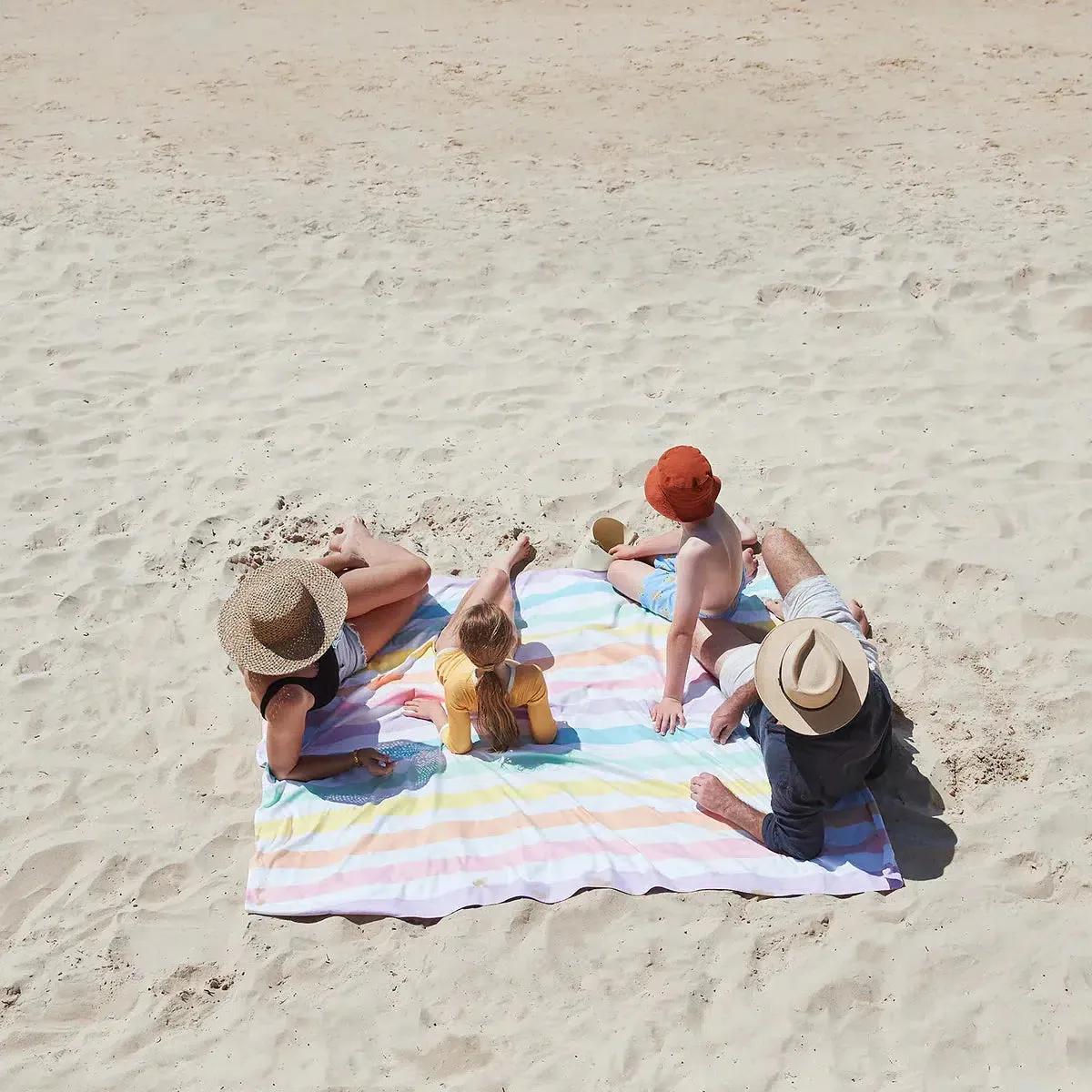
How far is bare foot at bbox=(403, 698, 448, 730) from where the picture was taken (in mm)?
4633

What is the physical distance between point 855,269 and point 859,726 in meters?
4.68

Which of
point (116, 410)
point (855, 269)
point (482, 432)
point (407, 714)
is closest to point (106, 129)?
point (116, 410)

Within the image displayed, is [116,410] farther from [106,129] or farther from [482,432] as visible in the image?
[106,129]

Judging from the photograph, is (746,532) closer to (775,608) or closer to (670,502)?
(775,608)

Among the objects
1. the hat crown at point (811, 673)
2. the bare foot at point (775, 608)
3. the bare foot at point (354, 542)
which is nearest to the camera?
the hat crown at point (811, 673)

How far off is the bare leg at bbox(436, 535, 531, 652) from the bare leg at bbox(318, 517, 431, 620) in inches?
10.5

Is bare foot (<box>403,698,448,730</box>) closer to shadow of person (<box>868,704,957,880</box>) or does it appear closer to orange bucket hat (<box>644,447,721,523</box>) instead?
orange bucket hat (<box>644,447,721,523</box>)

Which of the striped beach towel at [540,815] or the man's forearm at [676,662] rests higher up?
the man's forearm at [676,662]

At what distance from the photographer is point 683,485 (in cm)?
427

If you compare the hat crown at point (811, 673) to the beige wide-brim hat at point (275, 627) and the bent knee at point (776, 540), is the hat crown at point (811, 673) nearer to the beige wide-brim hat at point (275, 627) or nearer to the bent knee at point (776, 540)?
the bent knee at point (776, 540)

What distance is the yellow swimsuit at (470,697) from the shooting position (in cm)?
433

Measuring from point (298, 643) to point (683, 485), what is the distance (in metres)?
1.64

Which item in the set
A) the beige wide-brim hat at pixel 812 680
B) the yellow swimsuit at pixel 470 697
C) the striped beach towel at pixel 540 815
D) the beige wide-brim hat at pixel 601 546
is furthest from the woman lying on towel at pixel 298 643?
the beige wide-brim hat at pixel 812 680

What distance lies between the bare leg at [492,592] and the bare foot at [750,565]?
1100mm
